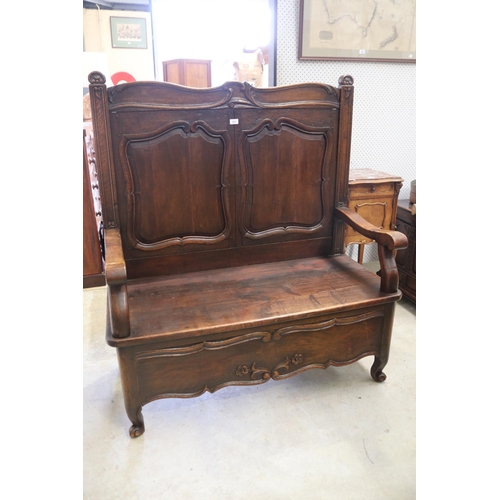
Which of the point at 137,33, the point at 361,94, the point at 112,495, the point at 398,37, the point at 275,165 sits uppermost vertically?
the point at 137,33

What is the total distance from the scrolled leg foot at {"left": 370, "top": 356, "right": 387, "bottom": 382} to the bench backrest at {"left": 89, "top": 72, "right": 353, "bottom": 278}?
656 mm

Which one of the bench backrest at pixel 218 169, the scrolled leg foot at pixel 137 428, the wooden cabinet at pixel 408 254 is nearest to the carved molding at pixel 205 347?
the scrolled leg foot at pixel 137 428

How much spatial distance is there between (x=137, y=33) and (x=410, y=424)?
5.58 m

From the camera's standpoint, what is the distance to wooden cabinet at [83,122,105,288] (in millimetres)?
2740

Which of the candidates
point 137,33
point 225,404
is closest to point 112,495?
point 225,404

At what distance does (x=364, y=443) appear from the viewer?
167cm

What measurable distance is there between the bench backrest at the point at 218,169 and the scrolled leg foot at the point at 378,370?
66cm

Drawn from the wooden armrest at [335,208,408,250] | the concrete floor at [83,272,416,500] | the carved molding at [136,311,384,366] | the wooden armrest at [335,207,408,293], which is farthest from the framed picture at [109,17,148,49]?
the carved molding at [136,311,384,366]

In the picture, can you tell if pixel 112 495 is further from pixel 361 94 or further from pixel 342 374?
pixel 361 94

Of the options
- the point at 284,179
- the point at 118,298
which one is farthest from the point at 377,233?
the point at 118,298

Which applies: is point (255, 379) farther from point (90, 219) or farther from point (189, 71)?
point (189, 71)

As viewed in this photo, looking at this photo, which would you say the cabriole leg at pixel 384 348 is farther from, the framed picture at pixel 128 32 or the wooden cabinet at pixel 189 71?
the framed picture at pixel 128 32

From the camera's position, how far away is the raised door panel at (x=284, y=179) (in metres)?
1.97

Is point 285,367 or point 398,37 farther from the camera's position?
point 398,37
